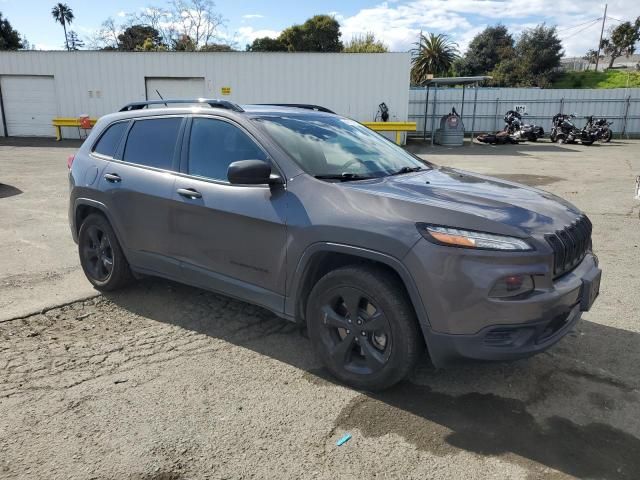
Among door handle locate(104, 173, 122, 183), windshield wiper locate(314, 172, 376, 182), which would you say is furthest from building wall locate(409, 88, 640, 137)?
windshield wiper locate(314, 172, 376, 182)

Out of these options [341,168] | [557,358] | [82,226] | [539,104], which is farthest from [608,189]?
[539,104]

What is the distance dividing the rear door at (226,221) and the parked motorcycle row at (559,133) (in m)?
20.6

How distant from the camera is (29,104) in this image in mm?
23625

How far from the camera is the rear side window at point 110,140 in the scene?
4.77m

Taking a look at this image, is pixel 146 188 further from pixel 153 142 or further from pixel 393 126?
pixel 393 126

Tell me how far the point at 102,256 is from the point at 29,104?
22.7m

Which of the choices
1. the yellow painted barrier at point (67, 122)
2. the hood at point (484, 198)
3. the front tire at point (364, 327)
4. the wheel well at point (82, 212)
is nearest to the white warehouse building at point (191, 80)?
the yellow painted barrier at point (67, 122)

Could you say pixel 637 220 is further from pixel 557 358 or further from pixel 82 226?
pixel 82 226

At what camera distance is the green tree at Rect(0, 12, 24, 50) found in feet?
164

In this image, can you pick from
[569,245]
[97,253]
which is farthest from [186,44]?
[569,245]

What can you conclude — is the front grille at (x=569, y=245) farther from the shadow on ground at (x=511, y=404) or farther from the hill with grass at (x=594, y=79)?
the hill with grass at (x=594, y=79)

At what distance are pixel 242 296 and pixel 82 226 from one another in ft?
7.11

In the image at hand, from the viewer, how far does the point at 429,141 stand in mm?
23812

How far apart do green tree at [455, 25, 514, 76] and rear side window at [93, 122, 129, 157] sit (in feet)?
198
